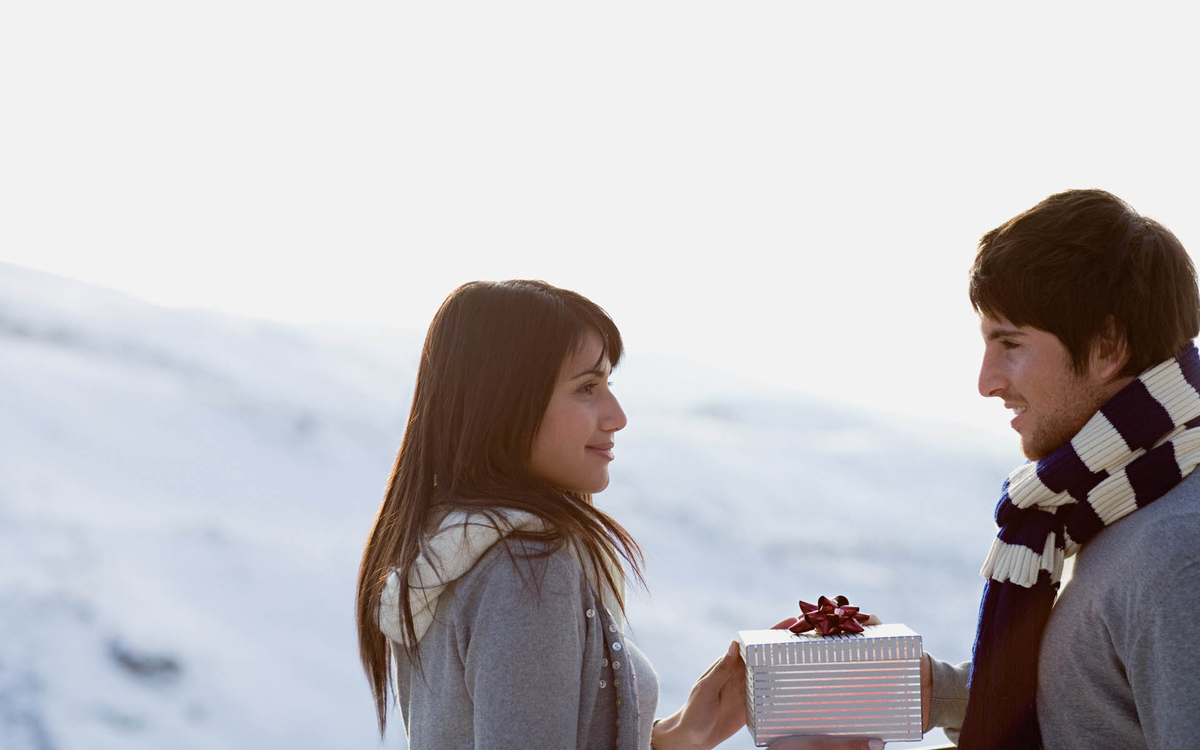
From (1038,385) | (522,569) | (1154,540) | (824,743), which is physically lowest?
(824,743)

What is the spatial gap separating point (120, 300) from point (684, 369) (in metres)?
1.88

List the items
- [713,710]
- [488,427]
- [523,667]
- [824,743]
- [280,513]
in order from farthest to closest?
1. [280,513]
2. [713,710]
3. [824,743]
4. [488,427]
5. [523,667]

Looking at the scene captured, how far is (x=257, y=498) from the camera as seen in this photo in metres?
2.98

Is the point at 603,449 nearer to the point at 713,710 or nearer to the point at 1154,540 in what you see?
the point at 713,710

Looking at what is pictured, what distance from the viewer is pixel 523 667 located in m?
1.18

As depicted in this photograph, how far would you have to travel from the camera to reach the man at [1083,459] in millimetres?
1287

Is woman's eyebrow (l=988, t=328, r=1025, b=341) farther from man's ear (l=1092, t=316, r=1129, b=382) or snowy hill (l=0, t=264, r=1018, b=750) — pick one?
snowy hill (l=0, t=264, r=1018, b=750)

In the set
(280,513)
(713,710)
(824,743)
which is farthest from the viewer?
(280,513)

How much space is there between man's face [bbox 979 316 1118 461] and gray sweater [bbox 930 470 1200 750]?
0.16 meters

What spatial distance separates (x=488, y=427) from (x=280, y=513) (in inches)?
74.0

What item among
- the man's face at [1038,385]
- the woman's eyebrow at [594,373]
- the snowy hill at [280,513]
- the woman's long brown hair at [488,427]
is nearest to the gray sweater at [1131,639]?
the man's face at [1038,385]

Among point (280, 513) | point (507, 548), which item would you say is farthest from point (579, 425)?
point (280, 513)

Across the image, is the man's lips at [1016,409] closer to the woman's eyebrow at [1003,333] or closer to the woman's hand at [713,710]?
the woman's eyebrow at [1003,333]

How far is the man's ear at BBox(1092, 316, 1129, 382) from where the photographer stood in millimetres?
1378
